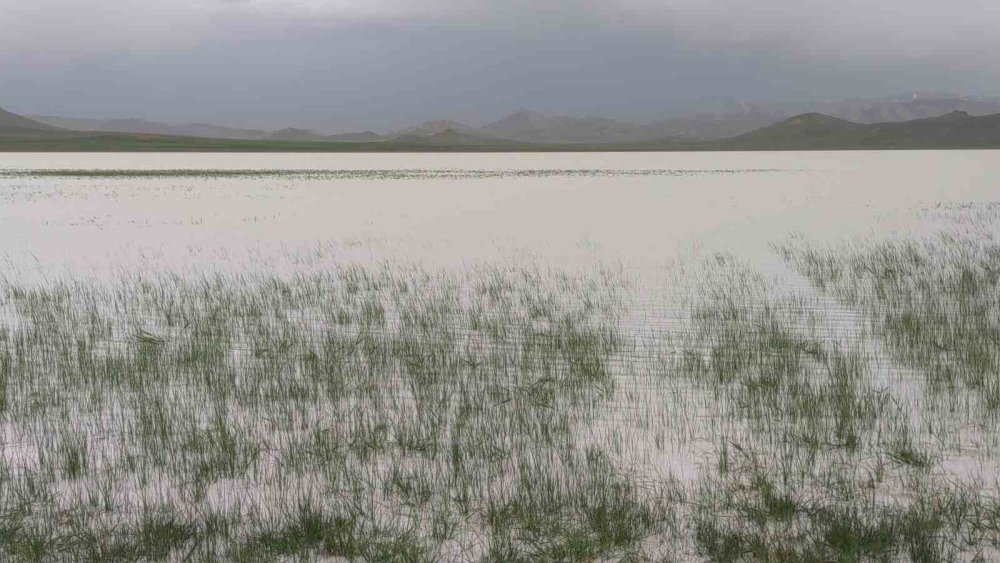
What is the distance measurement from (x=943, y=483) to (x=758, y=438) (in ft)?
3.82

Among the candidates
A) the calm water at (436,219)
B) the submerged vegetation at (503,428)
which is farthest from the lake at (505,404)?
the calm water at (436,219)

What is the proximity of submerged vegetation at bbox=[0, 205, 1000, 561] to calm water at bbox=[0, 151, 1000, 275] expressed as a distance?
4.92 meters

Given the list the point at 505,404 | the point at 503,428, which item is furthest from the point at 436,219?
the point at 503,428

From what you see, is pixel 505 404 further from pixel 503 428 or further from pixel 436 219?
pixel 436 219

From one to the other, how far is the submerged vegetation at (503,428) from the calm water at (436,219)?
4.92 meters

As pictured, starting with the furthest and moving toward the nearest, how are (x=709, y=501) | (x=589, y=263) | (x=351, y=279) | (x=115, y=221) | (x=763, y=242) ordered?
(x=115, y=221), (x=763, y=242), (x=589, y=263), (x=351, y=279), (x=709, y=501)

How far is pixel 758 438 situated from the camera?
19.8ft

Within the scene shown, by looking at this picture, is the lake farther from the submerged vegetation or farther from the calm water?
the calm water

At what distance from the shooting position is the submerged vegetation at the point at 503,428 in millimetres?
4559

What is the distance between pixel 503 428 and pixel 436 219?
17783 mm

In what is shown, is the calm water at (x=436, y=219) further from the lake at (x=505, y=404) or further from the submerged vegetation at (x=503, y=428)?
the submerged vegetation at (x=503, y=428)

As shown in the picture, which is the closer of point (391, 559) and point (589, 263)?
point (391, 559)

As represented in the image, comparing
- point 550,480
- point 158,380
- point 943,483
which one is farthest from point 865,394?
point 158,380

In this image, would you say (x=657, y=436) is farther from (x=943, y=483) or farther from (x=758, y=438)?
(x=943, y=483)
